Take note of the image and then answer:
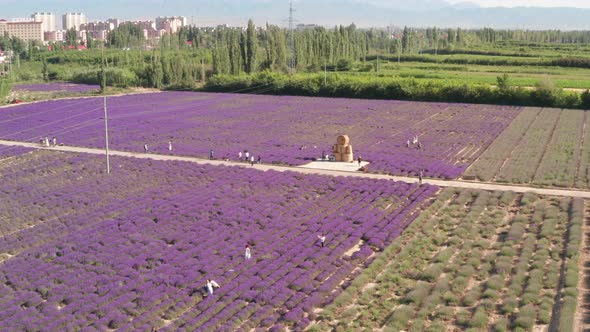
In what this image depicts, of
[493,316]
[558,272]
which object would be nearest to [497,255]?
[558,272]

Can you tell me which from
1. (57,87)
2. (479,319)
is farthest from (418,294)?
(57,87)

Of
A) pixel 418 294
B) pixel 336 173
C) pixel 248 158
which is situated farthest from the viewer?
pixel 248 158

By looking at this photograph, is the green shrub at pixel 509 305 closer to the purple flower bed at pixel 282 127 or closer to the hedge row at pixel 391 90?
the purple flower bed at pixel 282 127

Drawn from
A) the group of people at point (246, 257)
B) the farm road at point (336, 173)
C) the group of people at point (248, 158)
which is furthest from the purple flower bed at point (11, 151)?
the group of people at point (246, 257)

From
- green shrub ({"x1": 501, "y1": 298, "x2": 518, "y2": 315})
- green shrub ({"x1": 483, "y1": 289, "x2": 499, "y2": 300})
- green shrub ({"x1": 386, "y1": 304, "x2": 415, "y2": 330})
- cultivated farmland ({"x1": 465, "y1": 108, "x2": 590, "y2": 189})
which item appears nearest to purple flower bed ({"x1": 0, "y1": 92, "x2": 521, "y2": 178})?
cultivated farmland ({"x1": 465, "y1": 108, "x2": 590, "y2": 189})

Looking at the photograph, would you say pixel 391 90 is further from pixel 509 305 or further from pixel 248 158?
pixel 509 305

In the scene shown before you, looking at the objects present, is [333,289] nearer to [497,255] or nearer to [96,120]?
[497,255]
